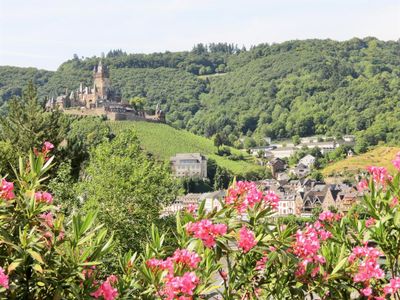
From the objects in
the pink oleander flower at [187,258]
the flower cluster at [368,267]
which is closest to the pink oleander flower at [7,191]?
the pink oleander flower at [187,258]

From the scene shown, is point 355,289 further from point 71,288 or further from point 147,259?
point 71,288

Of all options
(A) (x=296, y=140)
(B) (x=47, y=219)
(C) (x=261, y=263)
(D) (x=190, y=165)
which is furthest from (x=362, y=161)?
(B) (x=47, y=219)

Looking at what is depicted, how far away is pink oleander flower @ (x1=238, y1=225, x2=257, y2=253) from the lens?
5.29 metres

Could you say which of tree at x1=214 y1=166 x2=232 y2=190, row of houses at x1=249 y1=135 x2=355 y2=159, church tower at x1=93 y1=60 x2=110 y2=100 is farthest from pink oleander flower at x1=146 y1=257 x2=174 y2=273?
church tower at x1=93 y1=60 x2=110 y2=100

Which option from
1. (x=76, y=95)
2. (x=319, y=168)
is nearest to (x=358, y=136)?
(x=319, y=168)

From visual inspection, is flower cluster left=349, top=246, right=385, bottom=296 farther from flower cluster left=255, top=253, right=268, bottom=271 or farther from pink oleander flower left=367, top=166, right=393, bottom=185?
pink oleander flower left=367, top=166, right=393, bottom=185

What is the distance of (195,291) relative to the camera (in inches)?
191

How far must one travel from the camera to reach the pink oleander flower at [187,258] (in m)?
4.80

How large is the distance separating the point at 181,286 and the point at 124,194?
1626 cm

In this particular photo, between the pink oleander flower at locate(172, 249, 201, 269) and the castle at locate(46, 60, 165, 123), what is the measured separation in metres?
119

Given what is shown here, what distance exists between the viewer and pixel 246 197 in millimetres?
5645

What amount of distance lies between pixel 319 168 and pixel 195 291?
138 metres

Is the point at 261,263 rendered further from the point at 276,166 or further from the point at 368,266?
the point at 276,166

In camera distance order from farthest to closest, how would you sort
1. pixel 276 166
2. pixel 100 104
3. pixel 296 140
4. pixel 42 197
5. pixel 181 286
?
pixel 296 140 → pixel 276 166 → pixel 100 104 → pixel 42 197 → pixel 181 286
